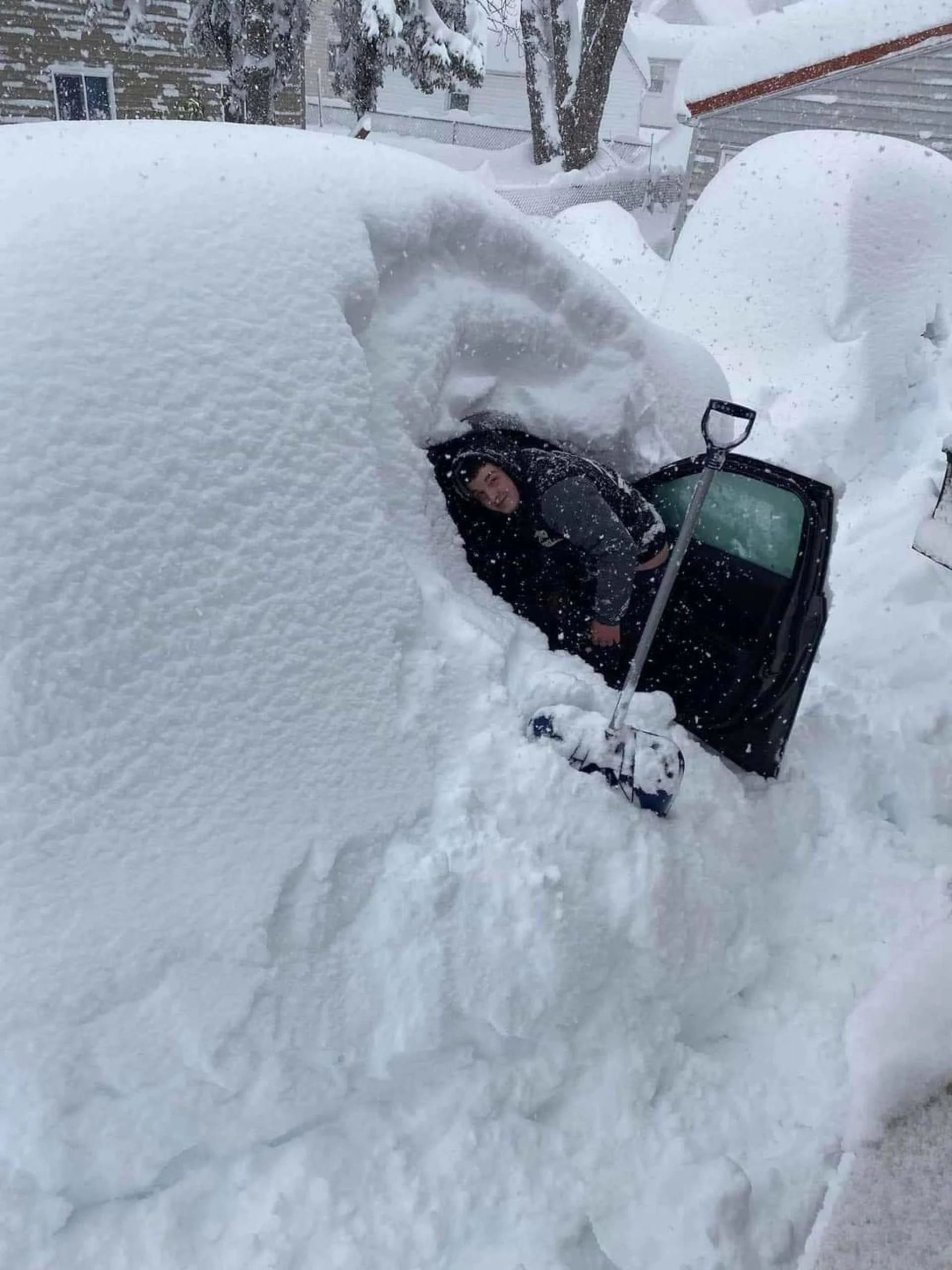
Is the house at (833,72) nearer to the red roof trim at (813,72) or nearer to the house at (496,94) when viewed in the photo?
the red roof trim at (813,72)

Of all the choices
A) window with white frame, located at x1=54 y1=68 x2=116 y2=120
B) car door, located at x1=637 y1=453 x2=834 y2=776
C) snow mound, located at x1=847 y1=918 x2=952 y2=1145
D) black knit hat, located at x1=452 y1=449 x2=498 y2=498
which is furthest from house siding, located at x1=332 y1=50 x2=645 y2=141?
snow mound, located at x1=847 y1=918 x2=952 y2=1145

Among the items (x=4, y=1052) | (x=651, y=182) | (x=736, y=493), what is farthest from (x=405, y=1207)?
(x=651, y=182)

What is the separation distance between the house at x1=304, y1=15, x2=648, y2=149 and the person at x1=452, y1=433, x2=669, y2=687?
25.7 metres

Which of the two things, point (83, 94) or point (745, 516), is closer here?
point (745, 516)

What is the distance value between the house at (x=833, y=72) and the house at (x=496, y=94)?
53.5 feet

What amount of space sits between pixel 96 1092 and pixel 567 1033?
940 millimetres

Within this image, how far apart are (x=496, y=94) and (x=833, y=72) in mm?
19677

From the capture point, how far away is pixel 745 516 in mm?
2857

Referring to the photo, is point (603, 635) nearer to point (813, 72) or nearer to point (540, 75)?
point (813, 72)

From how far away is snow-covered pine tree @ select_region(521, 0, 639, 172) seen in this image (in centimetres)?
1348

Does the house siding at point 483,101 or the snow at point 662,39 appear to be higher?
the snow at point 662,39

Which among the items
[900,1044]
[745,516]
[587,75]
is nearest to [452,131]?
[587,75]

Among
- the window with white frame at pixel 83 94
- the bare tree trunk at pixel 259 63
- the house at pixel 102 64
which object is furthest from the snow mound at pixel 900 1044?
the window with white frame at pixel 83 94

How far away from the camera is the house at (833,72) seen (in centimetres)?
927
